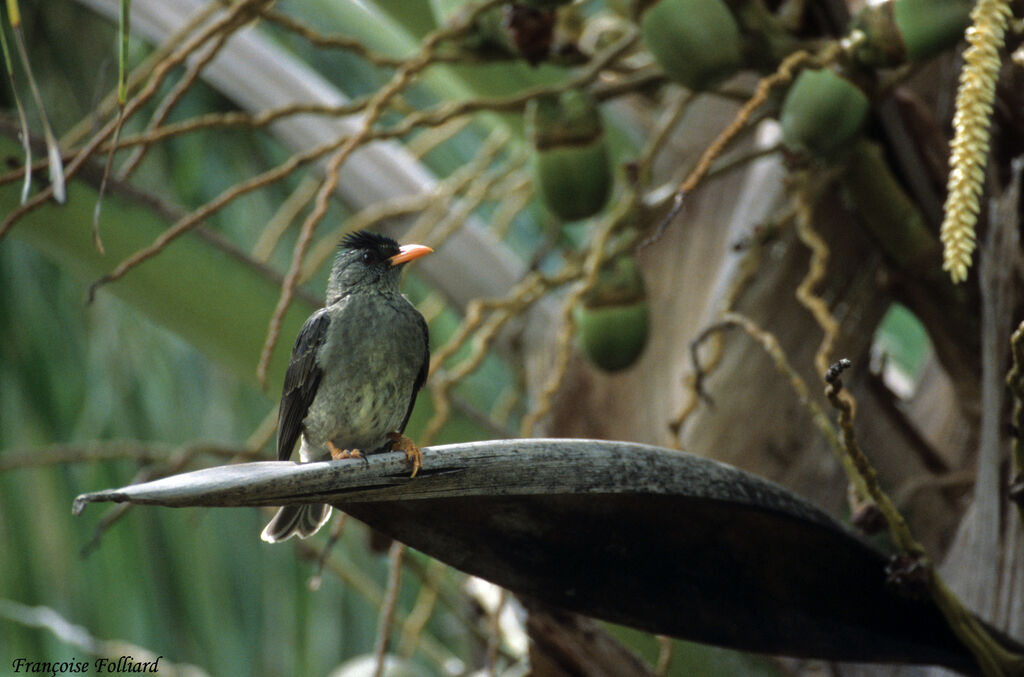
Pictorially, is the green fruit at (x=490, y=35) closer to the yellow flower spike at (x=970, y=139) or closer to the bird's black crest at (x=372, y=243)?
the bird's black crest at (x=372, y=243)

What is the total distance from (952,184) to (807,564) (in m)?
0.49

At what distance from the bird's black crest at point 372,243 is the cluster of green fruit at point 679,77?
0.28 meters

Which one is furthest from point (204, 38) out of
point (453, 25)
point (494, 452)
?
point (494, 452)

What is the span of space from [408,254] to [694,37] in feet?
1.78

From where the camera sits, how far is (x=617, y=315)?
161 centimetres

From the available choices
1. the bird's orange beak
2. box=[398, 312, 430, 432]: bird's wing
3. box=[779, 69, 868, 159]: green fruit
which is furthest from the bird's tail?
box=[779, 69, 868, 159]: green fruit

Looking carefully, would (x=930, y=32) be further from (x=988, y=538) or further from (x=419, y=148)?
(x=419, y=148)

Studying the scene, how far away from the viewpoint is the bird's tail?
140cm

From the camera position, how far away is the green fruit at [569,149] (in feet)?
5.25

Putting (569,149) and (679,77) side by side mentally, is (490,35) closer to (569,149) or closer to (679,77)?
(569,149)

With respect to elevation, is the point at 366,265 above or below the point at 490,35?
below

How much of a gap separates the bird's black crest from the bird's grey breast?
0.15 metres

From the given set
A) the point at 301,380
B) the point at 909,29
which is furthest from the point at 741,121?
the point at 301,380

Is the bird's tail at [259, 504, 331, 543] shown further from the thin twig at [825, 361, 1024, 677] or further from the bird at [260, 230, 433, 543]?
the thin twig at [825, 361, 1024, 677]
